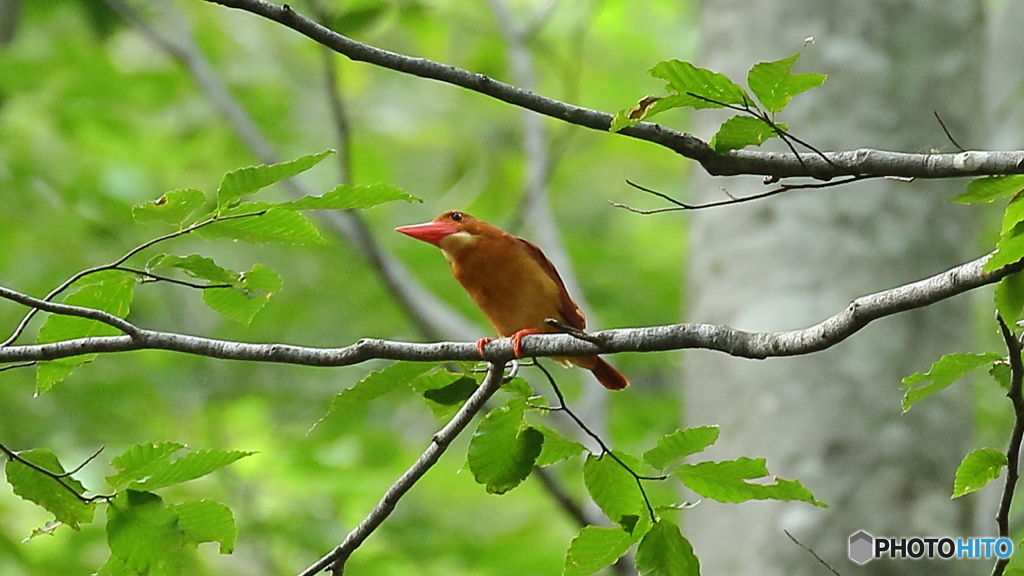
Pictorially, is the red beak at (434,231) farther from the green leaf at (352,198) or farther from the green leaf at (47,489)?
the green leaf at (47,489)

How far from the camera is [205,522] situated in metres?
1.75

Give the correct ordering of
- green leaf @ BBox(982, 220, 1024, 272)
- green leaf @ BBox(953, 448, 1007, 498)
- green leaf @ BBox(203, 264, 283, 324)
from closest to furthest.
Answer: green leaf @ BBox(982, 220, 1024, 272), green leaf @ BBox(953, 448, 1007, 498), green leaf @ BBox(203, 264, 283, 324)

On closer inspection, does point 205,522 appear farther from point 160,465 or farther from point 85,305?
point 85,305

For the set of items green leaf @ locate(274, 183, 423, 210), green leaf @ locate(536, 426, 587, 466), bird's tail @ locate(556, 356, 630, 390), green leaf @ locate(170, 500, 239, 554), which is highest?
bird's tail @ locate(556, 356, 630, 390)

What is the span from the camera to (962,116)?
12.9ft

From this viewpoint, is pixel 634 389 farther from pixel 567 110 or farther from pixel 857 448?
pixel 567 110

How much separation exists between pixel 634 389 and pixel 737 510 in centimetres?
286

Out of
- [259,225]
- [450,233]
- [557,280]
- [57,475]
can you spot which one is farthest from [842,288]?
[57,475]

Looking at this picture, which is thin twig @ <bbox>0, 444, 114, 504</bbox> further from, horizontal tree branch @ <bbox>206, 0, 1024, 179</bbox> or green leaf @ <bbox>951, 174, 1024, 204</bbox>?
green leaf @ <bbox>951, 174, 1024, 204</bbox>

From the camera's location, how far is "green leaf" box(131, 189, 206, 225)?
1736 millimetres

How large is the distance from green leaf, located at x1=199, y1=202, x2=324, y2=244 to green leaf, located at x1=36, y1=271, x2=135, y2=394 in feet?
0.77

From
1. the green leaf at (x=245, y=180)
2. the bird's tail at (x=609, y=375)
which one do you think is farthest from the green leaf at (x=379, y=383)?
the bird's tail at (x=609, y=375)

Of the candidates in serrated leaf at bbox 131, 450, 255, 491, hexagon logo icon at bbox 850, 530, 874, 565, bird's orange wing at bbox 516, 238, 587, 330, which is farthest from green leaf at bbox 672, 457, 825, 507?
hexagon logo icon at bbox 850, 530, 874, 565

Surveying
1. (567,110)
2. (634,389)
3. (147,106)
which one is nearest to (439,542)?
(634,389)
